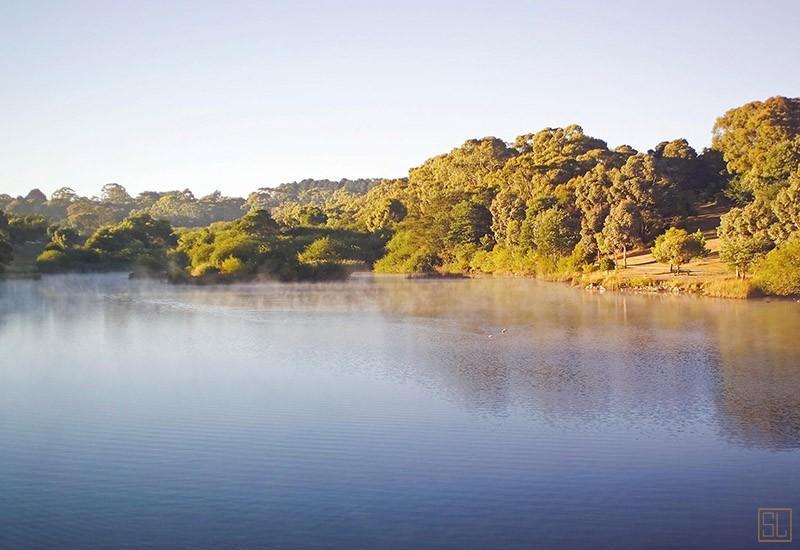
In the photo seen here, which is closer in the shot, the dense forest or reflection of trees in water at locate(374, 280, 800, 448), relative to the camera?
reflection of trees in water at locate(374, 280, 800, 448)

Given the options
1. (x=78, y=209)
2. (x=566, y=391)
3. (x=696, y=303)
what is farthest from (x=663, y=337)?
(x=78, y=209)

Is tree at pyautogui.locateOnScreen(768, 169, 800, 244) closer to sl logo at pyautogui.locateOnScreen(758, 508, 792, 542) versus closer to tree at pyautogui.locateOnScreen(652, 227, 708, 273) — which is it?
tree at pyautogui.locateOnScreen(652, 227, 708, 273)

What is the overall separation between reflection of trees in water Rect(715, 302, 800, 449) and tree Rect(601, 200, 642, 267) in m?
23.7

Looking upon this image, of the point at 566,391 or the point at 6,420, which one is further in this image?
the point at 566,391

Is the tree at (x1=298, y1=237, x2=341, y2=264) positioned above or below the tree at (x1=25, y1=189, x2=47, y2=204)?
below

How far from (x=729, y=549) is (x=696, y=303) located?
34.8 metres

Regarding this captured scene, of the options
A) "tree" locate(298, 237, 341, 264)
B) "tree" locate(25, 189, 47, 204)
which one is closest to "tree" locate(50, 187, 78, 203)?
"tree" locate(25, 189, 47, 204)

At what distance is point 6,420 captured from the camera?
17281 millimetres

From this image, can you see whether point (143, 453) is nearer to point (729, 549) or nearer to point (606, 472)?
point (606, 472)

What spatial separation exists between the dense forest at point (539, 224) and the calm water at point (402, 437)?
20.5 meters

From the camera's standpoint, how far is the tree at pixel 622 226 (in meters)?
→ 58.1

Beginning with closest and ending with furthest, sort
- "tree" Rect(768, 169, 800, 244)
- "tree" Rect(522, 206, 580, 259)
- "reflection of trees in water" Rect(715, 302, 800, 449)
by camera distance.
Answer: "reflection of trees in water" Rect(715, 302, 800, 449)
"tree" Rect(768, 169, 800, 244)
"tree" Rect(522, 206, 580, 259)

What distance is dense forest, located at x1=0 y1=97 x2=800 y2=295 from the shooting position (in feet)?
168

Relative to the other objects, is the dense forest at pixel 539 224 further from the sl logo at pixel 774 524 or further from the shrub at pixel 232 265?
the sl logo at pixel 774 524
